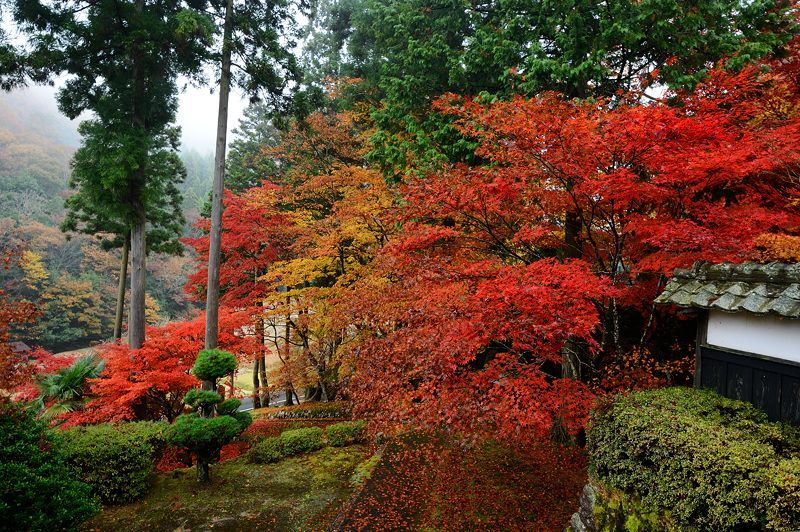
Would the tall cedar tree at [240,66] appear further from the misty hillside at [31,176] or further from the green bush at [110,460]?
the misty hillside at [31,176]

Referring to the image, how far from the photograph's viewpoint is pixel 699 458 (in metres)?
3.49

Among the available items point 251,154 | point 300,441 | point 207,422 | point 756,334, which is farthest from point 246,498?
point 251,154

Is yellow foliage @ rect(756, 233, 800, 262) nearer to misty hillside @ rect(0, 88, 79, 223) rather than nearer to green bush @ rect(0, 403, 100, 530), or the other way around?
green bush @ rect(0, 403, 100, 530)

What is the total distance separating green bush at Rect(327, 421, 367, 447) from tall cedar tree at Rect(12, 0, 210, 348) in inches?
230

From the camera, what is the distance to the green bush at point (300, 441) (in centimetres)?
922

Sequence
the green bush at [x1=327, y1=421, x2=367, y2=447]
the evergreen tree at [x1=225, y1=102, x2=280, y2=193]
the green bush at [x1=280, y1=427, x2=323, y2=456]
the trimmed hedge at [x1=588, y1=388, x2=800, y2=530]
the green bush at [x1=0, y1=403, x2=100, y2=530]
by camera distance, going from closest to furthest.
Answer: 1. the trimmed hedge at [x1=588, y1=388, x2=800, y2=530]
2. the green bush at [x1=0, y1=403, x2=100, y2=530]
3. the green bush at [x1=280, y1=427, x2=323, y2=456]
4. the green bush at [x1=327, y1=421, x2=367, y2=447]
5. the evergreen tree at [x1=225, y1=102, x2=280, y2=193]

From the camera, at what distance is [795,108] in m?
6.73

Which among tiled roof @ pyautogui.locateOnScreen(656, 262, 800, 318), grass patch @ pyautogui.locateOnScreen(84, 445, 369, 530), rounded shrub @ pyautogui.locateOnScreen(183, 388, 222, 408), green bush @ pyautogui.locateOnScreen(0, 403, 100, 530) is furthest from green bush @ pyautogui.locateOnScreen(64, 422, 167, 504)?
tiled roof @ pyautogui.locateOnScreen(656, 262, 800, 318)

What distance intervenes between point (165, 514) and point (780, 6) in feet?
45.8

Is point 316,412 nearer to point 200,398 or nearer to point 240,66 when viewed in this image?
point 200,398

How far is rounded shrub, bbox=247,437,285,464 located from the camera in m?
8.88

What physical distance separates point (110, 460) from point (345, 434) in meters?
4.73

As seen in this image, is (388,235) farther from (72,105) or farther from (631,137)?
(72,105)

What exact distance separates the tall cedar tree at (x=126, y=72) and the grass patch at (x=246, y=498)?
16.7 feet
